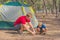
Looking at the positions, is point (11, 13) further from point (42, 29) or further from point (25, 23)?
point (42, 29)

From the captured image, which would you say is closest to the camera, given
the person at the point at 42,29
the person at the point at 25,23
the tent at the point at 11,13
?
the person at the point at 25,23

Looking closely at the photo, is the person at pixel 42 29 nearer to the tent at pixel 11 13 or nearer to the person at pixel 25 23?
the person at pixel 25 23

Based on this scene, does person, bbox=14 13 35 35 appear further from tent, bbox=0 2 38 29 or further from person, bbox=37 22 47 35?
tent, bbox=0 2 38 29

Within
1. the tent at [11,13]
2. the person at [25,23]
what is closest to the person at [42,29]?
the person at [25,23]

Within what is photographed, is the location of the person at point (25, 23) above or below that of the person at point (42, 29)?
above

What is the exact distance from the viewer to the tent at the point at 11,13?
44.4ft

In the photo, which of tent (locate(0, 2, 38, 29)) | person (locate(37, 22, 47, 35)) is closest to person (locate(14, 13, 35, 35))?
person (locate(37, 22, 47, 35))

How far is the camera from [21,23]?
11078mm

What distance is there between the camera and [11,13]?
13812 millimetres

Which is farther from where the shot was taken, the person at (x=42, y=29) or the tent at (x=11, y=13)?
the tent at (x=11, y=13)

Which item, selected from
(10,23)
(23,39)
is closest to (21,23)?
(23,39)

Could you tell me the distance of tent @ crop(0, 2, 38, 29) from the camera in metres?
13.5

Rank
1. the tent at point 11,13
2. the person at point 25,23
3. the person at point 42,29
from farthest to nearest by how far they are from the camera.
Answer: the tent at point 11,13
the person at point 42,29
the person at point 25,23

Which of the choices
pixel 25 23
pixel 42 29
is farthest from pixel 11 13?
pixel 42 29
